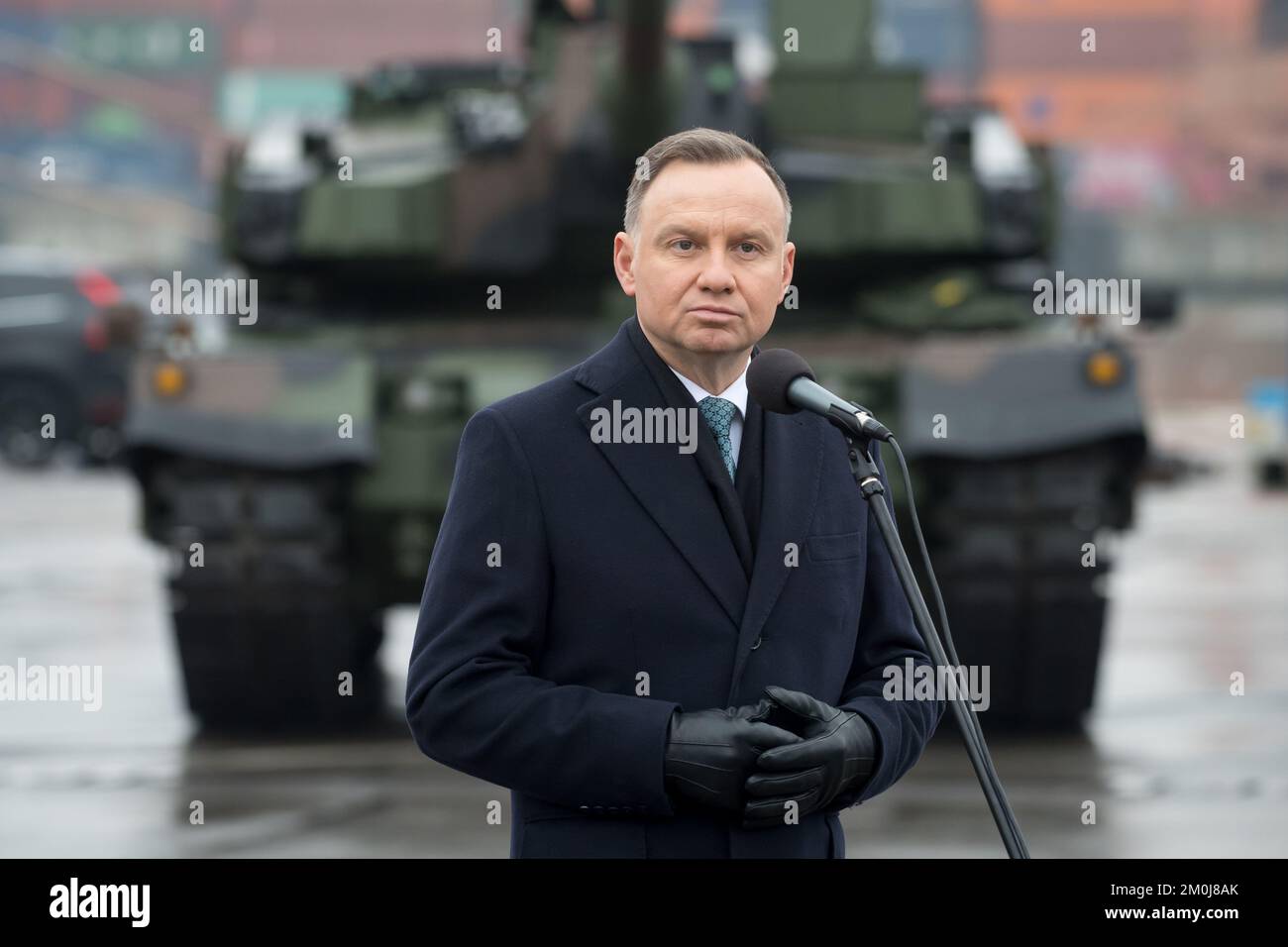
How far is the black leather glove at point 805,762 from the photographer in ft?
8.40

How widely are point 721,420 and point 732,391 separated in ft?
0.14

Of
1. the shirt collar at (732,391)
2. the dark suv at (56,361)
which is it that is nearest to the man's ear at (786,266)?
the shirt collar at (732,391)

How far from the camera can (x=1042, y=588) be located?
8.30 m

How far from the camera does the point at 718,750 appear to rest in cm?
257

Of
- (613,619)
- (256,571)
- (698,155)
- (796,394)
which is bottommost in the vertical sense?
(256,571)

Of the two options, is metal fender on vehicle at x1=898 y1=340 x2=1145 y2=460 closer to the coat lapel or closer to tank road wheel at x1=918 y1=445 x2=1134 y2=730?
tank road wheel at x1=918 y1=445 x2=1134 y2=730

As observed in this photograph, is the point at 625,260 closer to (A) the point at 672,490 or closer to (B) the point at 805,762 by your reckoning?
(A) the point at 672,490

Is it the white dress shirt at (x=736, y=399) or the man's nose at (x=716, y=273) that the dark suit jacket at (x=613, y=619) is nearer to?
the white dress shirt at (x=736, y=399)

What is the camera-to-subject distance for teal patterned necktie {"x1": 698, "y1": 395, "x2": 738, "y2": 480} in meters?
2.82

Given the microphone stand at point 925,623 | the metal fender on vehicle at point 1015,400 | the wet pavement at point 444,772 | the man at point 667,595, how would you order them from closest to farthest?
the microphone stand at point 925,623 < the man at point 667,595 < the wet pavement at point 444,772 < the metal fender on vehicle at point 1015,400

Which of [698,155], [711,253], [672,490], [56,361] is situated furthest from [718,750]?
[56,361]

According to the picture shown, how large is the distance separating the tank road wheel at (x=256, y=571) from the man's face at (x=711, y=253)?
581 cm

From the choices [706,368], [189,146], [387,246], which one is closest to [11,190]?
[189,146]

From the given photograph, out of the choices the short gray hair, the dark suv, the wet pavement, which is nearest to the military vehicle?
the wet pavement
